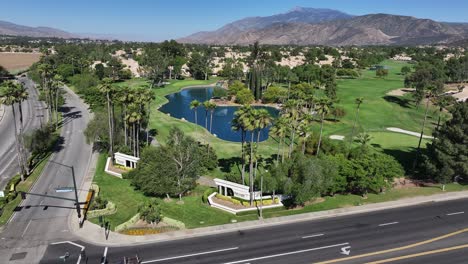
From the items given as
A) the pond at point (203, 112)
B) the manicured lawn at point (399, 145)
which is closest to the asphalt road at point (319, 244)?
the manicured lawn at point (399, 145)

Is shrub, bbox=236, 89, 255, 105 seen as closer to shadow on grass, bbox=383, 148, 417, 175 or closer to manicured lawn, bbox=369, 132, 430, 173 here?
manicured lawn, bbox=369, 132, 430, 173

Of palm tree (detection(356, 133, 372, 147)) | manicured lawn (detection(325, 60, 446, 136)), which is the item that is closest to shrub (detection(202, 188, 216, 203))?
palm tree (detection(356, 133, 372, 147))

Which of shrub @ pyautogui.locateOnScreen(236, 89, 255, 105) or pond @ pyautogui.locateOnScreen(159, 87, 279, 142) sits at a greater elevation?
shrub @ pyautogui.locateOnScreen(236, 89, 255, 105)

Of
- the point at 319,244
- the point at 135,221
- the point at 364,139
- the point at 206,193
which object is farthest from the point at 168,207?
the point at 364,139

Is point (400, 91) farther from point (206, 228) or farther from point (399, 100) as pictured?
point (206, 228)

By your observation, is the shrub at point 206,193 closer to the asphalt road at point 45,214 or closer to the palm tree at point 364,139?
the asphalt road at point 45,214

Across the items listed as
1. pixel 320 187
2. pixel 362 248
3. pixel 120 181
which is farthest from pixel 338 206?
pixel 120 181

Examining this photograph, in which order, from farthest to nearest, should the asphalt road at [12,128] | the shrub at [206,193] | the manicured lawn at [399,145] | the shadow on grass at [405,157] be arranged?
the manicured lawn at [399,145] < the shadow on grass at [405,157] < the asphalt road at [12,128] < the shrub at [206,193]
